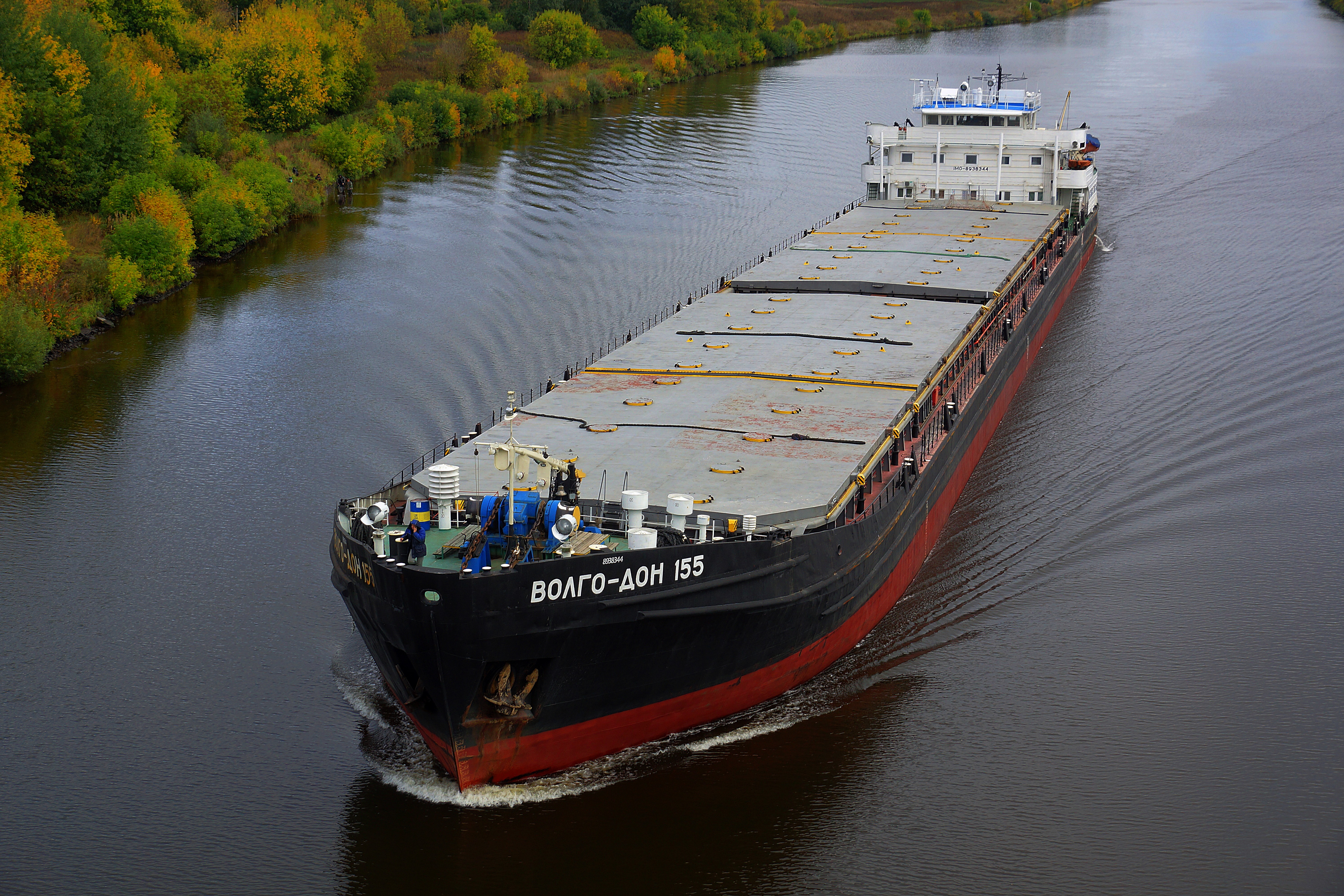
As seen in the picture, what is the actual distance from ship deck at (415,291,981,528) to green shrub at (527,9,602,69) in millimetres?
55465

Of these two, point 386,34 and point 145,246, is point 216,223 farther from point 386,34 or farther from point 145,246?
point 386,34

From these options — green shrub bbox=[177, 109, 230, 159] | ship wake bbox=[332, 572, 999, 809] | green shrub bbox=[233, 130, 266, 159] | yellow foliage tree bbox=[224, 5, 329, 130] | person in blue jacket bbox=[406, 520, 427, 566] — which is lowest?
ship wake bbox=[332, 572, 999, 809]

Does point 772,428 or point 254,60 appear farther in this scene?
point 254,60

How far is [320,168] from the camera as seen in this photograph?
1980 inches

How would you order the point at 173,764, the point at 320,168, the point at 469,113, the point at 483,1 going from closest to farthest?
the point at 173,764 → the point at 320,168 → the point at 469,113 → the point at 483,1

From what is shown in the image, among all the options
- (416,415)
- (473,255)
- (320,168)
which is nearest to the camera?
(416,415)

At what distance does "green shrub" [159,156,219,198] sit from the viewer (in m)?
41.7

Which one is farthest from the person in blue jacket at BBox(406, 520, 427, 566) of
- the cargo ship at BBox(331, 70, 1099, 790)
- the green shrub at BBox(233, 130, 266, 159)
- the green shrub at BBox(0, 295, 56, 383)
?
the green shrub at BBox(233, 130, 266, 159)

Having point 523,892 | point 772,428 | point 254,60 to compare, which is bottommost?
point 523,892

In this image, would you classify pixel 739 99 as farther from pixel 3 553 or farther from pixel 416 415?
pixel 3 553

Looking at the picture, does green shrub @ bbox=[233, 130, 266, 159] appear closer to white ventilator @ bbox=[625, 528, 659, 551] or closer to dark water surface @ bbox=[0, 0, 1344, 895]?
dark water surface @ bbox=[0, 0, 1344, 895]

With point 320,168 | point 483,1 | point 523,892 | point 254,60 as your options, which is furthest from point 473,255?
point 483,1

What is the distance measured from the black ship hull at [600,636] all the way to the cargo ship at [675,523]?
3 cm

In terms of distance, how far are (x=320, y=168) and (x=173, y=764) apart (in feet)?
124
